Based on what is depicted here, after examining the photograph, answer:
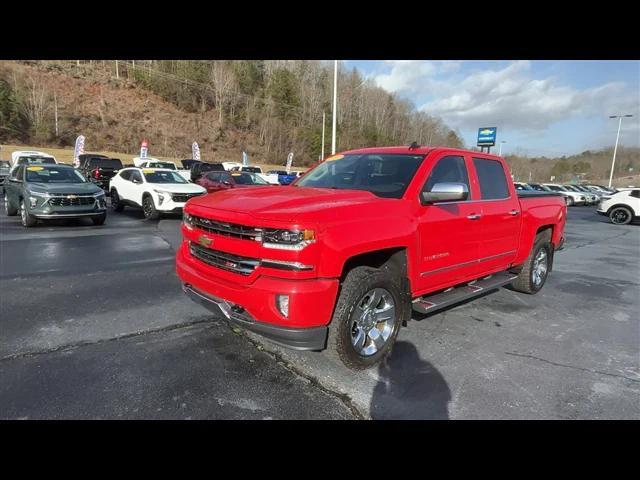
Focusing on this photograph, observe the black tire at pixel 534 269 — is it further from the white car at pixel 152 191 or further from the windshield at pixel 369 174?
the white car at pixel 152 191

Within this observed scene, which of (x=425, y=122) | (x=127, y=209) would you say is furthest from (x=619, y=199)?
(x=425, y=122)

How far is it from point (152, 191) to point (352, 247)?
10939 mm

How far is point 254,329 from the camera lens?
3016 mm

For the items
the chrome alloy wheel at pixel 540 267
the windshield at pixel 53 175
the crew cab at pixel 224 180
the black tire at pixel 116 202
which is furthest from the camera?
the crew cab at pixel 224 180

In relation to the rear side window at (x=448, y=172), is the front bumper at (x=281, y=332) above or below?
below

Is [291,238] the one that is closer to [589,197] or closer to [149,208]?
[149,208]

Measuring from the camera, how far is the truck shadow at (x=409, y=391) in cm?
283

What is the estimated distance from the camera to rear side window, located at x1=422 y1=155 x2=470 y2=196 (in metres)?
4.01

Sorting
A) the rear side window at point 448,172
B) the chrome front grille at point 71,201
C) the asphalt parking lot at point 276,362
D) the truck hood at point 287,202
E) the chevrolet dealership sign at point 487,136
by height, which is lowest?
the asphalt parking lot at point 276,362

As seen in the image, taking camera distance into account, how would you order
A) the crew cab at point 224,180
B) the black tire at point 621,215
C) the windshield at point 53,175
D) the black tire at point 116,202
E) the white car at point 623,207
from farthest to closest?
the black tire at point 621,215, the white car at point 623,207, the crew cab at point 224,180, the black tire at point 116,202, the windshield at point 53,175

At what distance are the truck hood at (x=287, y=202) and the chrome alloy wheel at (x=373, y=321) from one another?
31.4 inches

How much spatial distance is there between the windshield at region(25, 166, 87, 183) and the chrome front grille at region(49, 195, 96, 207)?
1094 mm

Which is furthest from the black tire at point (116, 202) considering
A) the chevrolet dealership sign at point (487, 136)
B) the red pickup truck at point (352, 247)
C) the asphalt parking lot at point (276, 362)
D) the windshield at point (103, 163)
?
the chevrolet dealership sign at point (487, 136)

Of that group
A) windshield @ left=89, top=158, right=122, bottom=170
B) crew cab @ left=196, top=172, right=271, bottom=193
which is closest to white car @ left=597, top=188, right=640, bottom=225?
crew cab @ left=196, top=172, right=271, bottom=193
